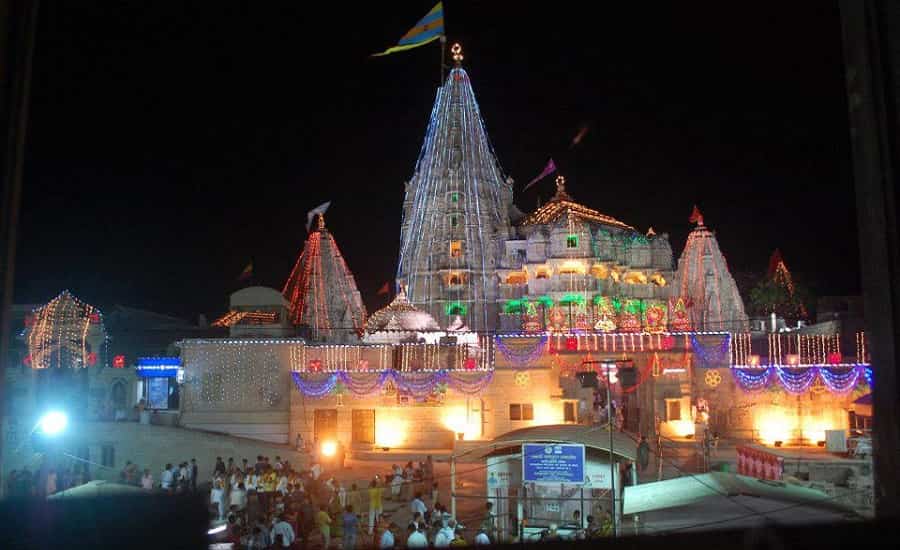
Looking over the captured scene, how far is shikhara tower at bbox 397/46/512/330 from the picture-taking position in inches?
1944

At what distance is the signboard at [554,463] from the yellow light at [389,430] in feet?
58.7

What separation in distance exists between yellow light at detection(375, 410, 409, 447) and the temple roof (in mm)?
26840

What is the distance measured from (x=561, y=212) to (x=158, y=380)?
30.7 metres

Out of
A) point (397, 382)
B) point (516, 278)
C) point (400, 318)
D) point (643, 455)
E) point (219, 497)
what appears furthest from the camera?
point (516, 278)

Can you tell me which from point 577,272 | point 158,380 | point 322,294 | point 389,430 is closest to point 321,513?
point 389,430

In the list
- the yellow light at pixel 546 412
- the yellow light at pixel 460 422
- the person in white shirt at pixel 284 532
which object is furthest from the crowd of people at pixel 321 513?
the yellow light at pixel 546 412

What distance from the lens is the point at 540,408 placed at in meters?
30.6

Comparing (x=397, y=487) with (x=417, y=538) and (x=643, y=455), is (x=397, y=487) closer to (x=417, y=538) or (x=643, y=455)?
(x=643, y=455)

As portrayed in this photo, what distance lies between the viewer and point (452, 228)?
168 ft

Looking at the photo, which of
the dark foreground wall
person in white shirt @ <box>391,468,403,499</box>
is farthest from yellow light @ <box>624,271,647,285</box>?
the dark foreground wall

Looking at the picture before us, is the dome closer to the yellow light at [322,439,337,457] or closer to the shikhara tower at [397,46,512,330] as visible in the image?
the shikhara tower at [397,46,512,330]

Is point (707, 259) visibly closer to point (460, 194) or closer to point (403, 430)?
point (460, 194)

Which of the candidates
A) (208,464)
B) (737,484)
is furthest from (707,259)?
(737,484)

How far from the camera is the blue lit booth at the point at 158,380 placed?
37.1 metres
